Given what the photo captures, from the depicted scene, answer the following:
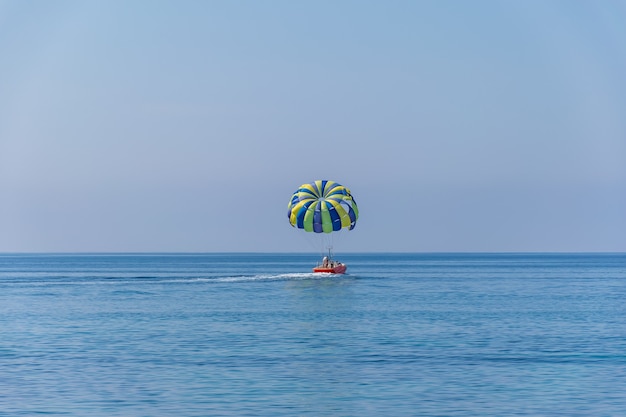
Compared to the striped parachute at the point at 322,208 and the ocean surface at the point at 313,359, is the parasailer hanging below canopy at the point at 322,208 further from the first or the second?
the ocean surface at the point at 313,359

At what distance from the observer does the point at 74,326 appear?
49781 millimetres

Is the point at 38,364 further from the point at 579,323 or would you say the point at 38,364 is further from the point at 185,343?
the point at 579,323

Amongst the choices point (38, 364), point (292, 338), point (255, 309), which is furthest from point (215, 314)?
point (38, 364)

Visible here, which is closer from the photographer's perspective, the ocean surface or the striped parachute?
the ocean surface

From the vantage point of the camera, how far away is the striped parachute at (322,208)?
8312cm

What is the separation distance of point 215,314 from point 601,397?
3211 cm

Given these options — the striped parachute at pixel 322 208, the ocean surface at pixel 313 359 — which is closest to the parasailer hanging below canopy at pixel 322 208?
the striped parachute at pixel 322 208

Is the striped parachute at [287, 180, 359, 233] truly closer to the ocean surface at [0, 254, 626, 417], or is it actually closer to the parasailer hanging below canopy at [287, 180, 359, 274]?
the parasailer hanging below canopy at [287, 180, 359, 274]

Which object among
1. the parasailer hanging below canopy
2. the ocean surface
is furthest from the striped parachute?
the ocean surface

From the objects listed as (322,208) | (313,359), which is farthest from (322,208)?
(313,359)

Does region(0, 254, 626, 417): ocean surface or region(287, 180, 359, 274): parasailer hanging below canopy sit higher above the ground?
region(287, 180, 359, 274): parasailer hanging below canopy

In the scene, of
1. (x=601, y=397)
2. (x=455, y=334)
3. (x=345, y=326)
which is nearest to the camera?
(x=601, y=397)

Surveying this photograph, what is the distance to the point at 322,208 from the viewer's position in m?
83.4

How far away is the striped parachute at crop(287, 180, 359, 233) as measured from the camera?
273 ft
